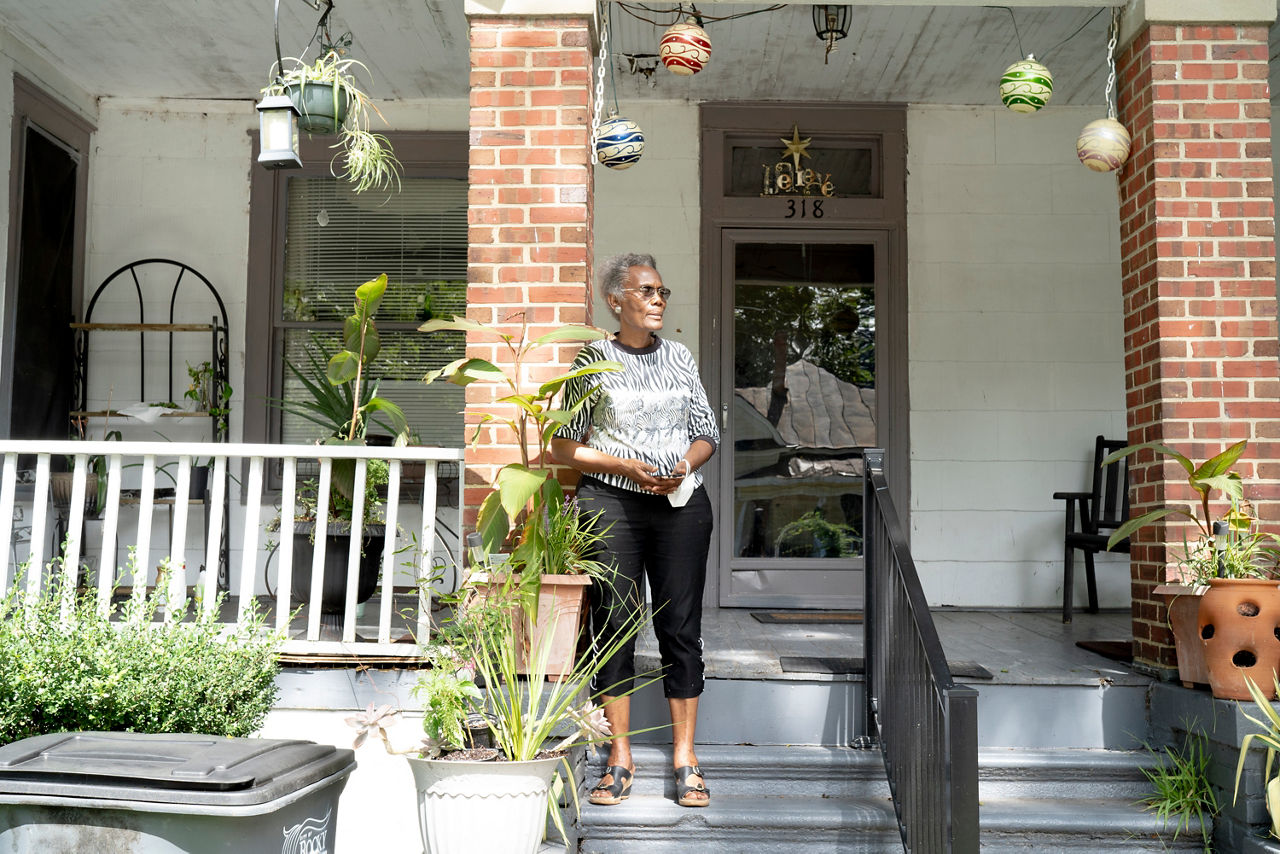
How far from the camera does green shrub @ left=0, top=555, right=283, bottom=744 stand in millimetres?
2678

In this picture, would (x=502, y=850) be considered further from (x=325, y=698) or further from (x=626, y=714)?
(x=325, y=698)

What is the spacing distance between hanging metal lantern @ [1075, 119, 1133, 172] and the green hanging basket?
2.58 metres

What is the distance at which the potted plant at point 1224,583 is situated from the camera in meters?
3.01

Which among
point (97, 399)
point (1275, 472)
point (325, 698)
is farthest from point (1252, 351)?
point (97, 399)

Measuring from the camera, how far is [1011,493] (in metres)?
5.46

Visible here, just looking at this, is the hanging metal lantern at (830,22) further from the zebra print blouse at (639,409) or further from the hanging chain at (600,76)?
the zebra print blouse at (639,409)

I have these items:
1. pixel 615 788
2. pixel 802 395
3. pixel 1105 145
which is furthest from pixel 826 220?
pixel 615 788

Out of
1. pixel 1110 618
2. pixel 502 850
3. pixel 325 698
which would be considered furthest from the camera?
pixel 1110 618

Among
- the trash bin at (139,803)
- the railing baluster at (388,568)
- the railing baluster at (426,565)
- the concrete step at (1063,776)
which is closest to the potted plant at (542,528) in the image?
the railing baluster at (426,565)

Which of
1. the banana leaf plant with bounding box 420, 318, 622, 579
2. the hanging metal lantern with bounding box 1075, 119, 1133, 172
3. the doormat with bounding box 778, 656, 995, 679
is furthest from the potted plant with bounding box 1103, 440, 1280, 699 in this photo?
the banana leaf plant with bounding box 420, 318, 622, 579

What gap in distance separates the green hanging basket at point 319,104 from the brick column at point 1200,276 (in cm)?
277

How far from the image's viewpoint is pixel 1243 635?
9.85 ft

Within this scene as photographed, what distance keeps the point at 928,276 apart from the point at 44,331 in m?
4.61

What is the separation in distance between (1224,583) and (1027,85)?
5.87 feet
